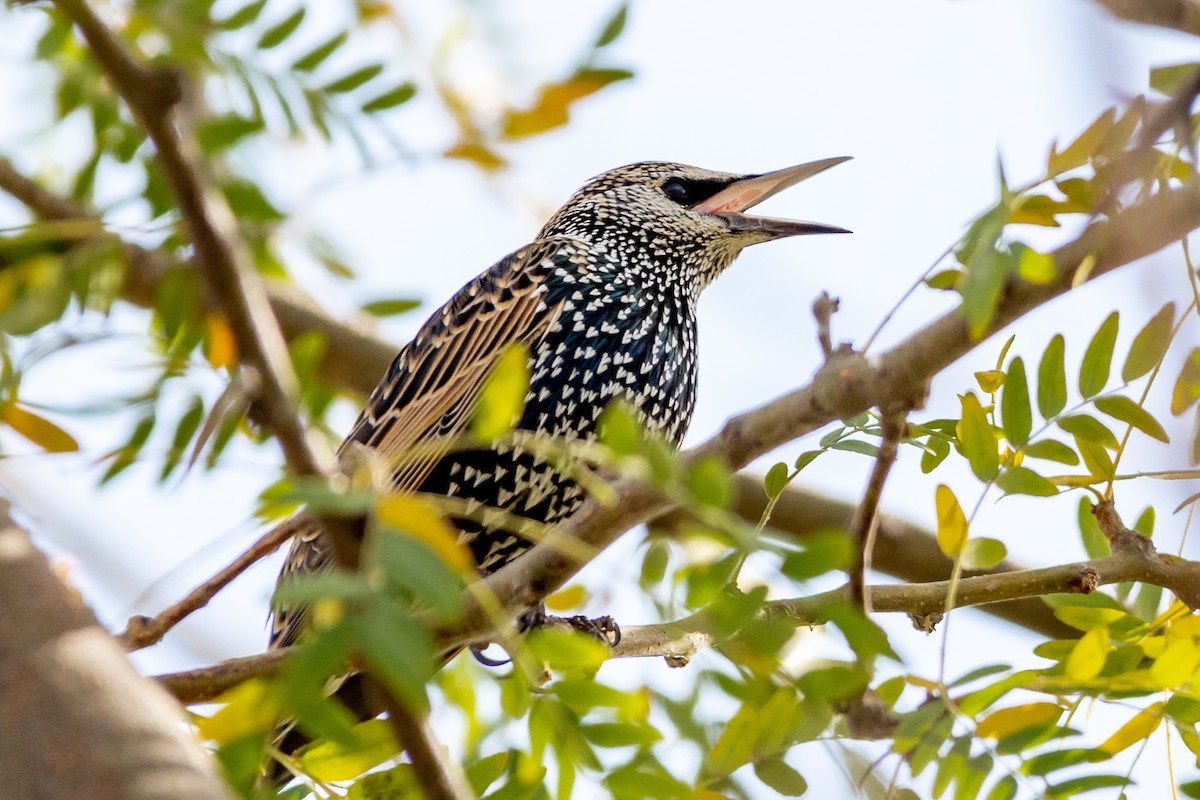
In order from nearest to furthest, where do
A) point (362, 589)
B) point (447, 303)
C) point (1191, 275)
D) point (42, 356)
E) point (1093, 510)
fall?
point (362, 589) < point (1191, 275) < point (1093, 510) < point (42, 356) < point (447, 303)

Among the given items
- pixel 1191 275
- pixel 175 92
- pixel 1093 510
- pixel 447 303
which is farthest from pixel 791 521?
pixel 175 92

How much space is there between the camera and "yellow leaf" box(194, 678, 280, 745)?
156 cm

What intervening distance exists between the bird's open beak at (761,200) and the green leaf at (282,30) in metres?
1.55

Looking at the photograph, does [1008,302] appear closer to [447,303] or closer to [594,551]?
[594,551]

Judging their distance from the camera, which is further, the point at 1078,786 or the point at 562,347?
the point at 562,347

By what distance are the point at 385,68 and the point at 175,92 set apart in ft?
4.20

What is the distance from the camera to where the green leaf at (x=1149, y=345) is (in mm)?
2330

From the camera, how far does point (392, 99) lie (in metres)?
3.06

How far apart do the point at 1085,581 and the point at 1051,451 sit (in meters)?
0.23

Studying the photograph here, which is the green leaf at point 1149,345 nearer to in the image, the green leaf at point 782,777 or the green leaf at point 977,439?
the green leaf at point 977,439

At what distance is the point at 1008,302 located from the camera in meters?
1.95

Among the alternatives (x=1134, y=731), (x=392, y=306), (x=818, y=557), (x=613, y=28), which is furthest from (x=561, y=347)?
(x=818, y=557)

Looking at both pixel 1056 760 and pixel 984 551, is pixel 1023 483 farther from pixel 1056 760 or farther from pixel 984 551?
pixel 1056 760

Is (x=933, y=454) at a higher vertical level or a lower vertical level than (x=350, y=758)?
higher
